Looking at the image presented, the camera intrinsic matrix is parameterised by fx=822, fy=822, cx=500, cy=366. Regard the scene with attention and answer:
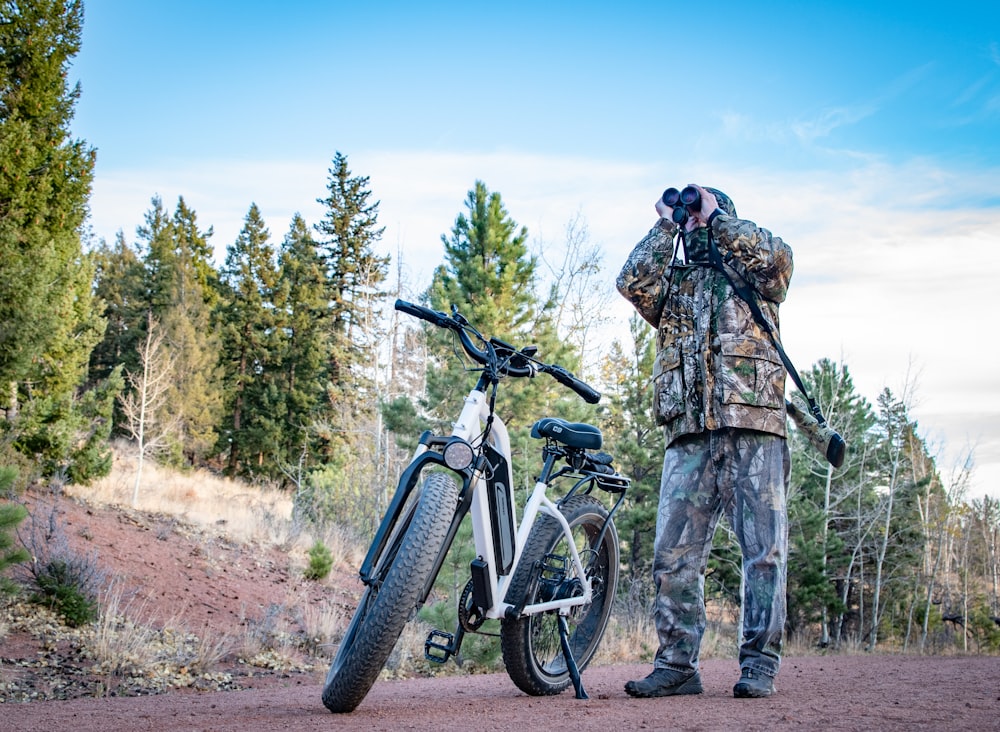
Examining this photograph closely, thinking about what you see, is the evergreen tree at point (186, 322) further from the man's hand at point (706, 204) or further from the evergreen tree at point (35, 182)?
the man's hand at point (706, 204)

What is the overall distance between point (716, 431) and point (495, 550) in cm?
125

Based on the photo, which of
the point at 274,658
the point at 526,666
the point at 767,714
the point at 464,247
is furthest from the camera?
the point at 464,247

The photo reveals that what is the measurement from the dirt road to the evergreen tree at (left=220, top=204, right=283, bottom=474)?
35955 millimetres

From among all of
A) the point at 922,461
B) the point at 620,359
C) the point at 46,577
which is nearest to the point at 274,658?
the point at 46,577

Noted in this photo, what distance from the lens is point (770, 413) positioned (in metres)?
3.97

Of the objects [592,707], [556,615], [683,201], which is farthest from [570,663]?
[683,201]

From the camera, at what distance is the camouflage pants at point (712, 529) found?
386 centimetres

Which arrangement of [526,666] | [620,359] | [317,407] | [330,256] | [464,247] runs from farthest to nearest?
[330,256] → [317,407] → [620,359] → [464,247] → [526,666]

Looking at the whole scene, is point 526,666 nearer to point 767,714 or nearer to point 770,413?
point 767,714

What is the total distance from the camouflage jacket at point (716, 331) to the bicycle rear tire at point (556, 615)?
712mm

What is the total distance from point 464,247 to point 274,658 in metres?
11.8

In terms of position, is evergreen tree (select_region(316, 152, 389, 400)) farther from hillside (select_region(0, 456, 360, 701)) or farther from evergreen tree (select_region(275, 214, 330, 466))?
hillside (select_region(0, 456, 360, 701))

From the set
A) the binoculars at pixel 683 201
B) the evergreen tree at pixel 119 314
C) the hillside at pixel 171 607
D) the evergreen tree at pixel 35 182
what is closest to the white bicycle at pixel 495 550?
the binoculars at pixel 683 201

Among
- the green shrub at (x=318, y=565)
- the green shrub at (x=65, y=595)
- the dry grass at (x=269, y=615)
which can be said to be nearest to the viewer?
the dry grass at (x=269, y=615)
